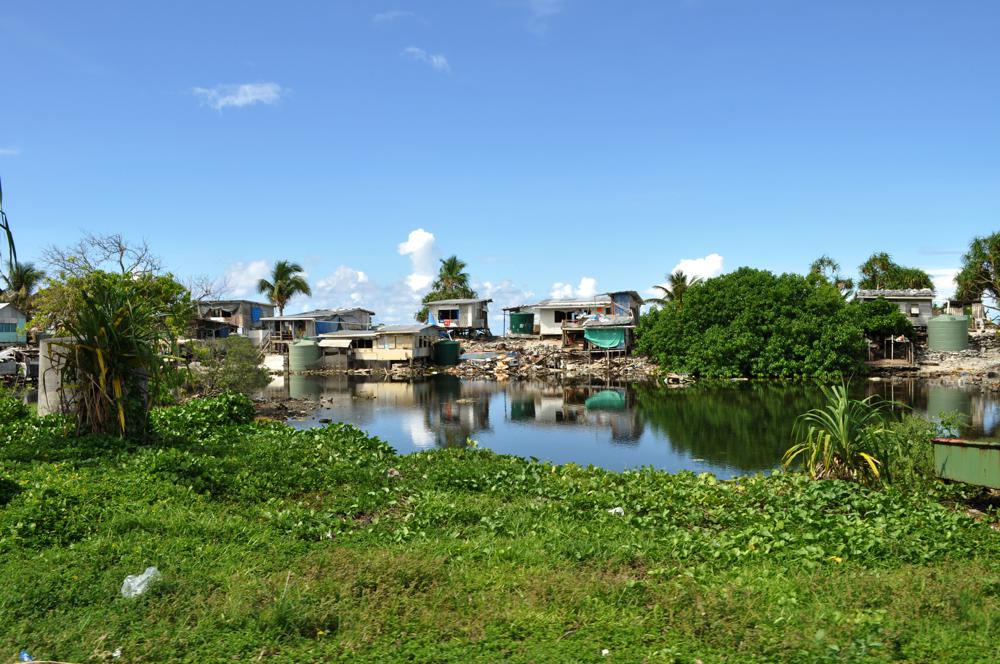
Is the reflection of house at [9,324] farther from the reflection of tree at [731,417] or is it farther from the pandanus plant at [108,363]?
the pandanus plant at [108,363]

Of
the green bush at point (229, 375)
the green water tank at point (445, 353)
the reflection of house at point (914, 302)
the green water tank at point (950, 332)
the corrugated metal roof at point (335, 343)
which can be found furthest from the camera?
the green water tank at point (445, 353)

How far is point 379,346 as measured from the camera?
5234cm

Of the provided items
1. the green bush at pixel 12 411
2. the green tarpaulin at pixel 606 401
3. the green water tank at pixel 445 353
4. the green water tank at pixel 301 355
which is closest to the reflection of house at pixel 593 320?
the green water tank at pixel 445 353

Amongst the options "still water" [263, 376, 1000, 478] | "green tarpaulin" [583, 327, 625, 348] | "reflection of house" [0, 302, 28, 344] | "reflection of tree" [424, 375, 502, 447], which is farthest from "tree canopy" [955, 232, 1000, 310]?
"reflection of house" [0, 302, 28, 344]

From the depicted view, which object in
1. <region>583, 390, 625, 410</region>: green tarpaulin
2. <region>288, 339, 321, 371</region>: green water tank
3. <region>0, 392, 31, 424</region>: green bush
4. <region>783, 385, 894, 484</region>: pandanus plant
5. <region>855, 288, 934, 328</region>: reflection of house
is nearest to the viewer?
<region>783, 385, 894, 484</region>: pandanus plant

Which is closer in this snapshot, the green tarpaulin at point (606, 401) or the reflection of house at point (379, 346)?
the green tarpaulin at point (606, 401)

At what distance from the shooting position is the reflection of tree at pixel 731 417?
1814 cm

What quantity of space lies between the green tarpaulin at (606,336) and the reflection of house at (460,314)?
45.2ft

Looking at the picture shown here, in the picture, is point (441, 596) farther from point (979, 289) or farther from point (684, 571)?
point (979, 289)

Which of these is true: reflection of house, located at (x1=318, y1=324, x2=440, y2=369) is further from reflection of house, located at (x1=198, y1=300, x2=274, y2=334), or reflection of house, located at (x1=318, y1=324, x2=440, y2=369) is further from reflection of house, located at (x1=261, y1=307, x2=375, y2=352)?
reflection of house, located at (x1=198, y1=300, x2=274, y2=334)

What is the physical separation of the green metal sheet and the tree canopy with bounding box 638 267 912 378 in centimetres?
3138

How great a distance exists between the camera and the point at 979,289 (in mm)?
51375

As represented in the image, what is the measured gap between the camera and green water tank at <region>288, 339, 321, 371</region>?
5069 centimetres

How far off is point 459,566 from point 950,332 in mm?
49729
